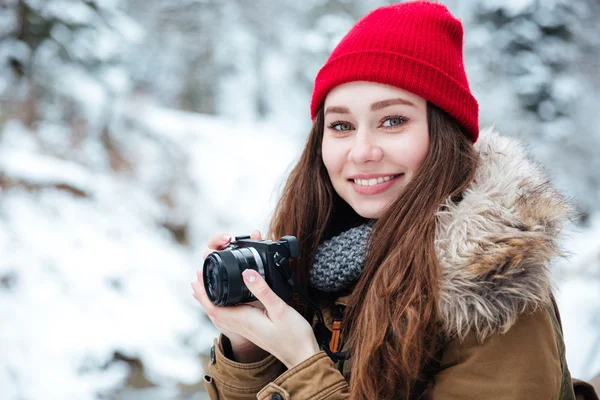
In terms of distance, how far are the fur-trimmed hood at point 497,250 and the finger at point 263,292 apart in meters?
0.43

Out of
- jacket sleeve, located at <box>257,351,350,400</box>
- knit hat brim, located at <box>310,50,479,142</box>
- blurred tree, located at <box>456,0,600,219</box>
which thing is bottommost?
jacket sleeve, located at <box>257,351,350,400</box>

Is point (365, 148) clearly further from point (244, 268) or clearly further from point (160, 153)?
point (160, 153)

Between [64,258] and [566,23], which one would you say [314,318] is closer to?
[64,258]

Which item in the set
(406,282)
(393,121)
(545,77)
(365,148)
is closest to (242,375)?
(406,282)

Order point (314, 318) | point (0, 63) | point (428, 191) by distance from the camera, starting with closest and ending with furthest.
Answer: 1. point (428, 191)
2. point (314, 318)
3. point (0, 63)

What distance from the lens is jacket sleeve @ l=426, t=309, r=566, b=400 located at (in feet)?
3.64

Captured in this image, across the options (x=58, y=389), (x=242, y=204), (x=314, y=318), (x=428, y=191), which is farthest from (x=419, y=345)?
(x=242, y=204)

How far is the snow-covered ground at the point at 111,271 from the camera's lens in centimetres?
358

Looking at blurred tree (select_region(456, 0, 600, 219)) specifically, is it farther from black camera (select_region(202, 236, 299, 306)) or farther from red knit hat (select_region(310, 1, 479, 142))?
black camera (select_region(202, 236, 299, 306))

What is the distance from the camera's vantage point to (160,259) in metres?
4.84

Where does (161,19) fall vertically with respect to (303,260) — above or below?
above

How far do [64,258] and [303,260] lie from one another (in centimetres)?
317

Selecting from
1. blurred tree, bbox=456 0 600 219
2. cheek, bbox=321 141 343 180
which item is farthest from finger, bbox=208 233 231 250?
blurred tree, bbox=456 0 600 219

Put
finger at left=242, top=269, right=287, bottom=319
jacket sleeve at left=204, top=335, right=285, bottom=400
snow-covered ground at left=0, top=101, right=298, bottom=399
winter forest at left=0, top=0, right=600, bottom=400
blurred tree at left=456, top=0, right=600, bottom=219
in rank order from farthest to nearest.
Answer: blurred tree at left=456, top=0, right=600, bottom=219, winter forest at left=0, top=0, right=600, bottom=400, snow-covered ground at left=0, top=101, right=298, bottom=399, jacket sleeve at left=204, top=335, right=285, bottom=400, finger at left=242, top=269, right=287, bottom=319
